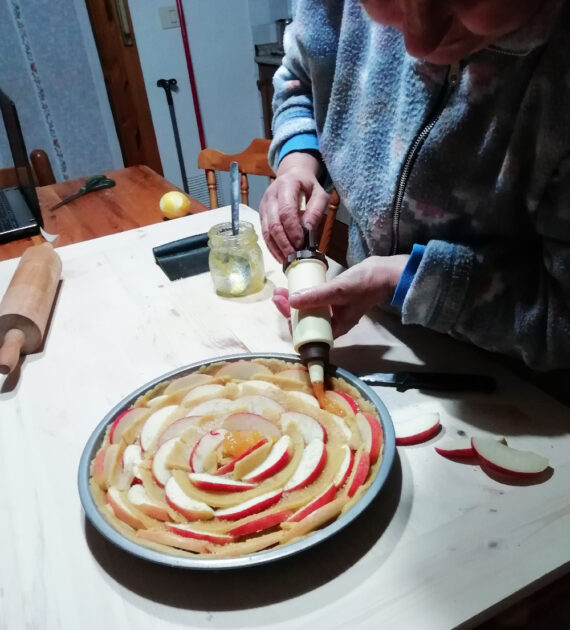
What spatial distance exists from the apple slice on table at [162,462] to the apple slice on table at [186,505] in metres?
0.02

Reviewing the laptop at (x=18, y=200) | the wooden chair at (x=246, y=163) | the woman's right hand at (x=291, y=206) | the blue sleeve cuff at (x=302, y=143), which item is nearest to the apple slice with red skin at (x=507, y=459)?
the woman's right hand at (x=291, y=206)

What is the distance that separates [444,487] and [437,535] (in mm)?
67

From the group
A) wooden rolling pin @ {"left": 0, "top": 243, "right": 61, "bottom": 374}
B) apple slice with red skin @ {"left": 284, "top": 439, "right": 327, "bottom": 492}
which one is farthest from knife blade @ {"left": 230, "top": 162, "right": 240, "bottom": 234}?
apple slice with red skin @ {"left": 284, "top": 439, "right": 327, "bottom": 492}

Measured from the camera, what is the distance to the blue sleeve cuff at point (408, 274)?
694 millimetres

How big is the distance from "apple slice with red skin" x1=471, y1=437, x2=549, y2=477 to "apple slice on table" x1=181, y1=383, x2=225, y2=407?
12.4 inches

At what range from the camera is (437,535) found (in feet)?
1.84

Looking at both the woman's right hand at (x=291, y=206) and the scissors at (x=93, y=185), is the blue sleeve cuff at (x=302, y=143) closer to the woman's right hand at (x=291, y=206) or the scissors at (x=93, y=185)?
the woman's right hand at (x=291, y=206)

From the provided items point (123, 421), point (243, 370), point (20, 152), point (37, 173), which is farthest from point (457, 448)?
point (37, 173)

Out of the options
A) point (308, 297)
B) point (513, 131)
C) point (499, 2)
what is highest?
point (499, 2)

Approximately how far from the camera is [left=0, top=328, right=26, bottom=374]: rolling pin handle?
86 cm

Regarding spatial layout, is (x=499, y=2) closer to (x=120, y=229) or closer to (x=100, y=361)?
(x=100, y=361)

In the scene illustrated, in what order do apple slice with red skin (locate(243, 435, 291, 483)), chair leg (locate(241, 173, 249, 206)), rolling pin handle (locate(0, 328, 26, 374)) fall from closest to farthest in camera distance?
apple slice with red skin (locate(243, 435, 291, 483)) < rolling pin handle (locate(0, 328, 26, 374)) < chair leg (locate(241, 173, 249, 206))

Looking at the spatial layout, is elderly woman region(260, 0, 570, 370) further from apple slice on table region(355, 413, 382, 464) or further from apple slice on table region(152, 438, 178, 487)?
apple slice on table region(152, 438, 178, 487)

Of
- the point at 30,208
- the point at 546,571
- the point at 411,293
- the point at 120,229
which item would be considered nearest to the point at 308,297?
the point at 411,293
